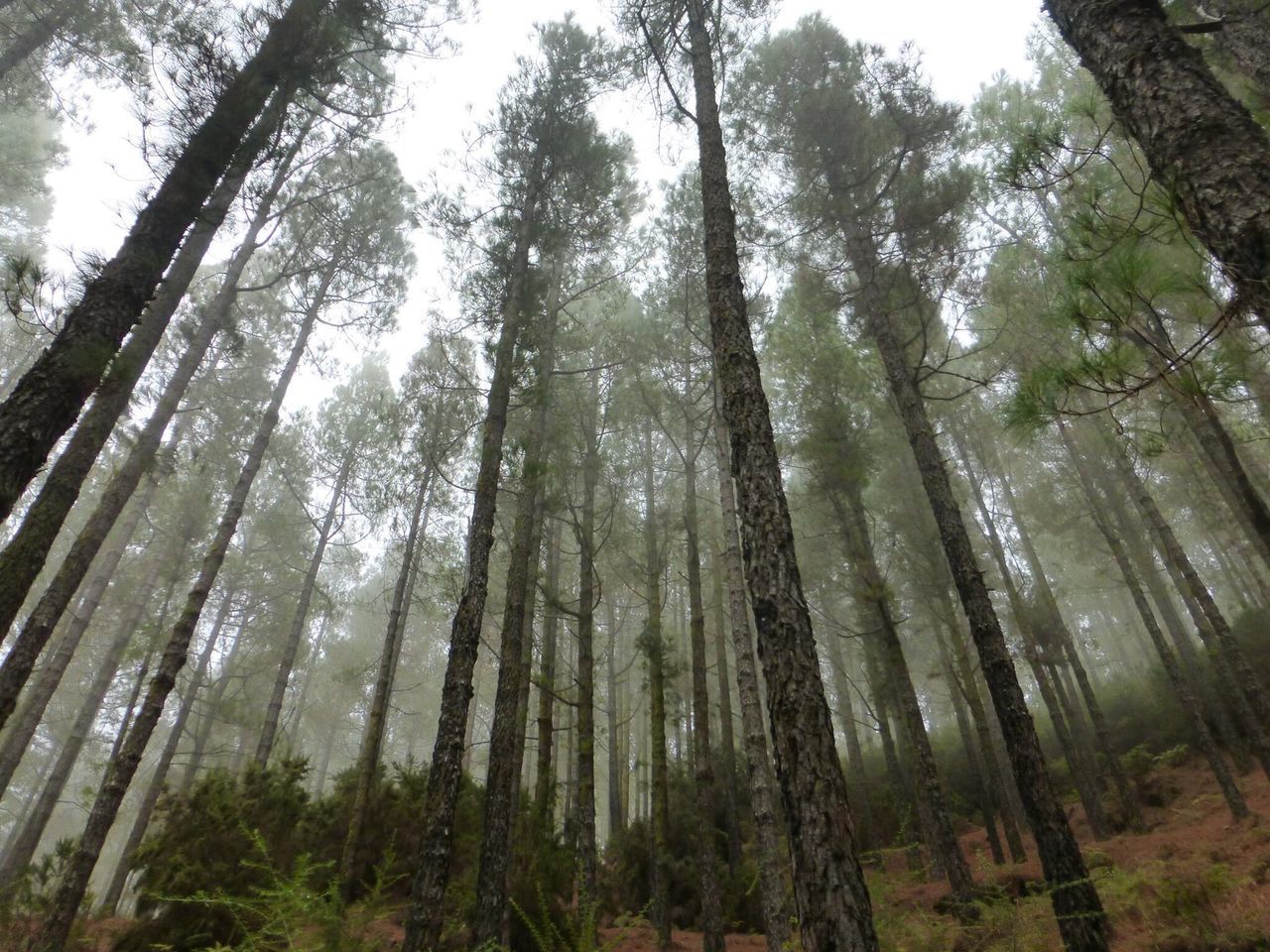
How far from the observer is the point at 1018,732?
5223mm

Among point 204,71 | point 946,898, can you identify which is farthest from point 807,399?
point 204,71

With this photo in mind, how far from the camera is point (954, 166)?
8.73 m

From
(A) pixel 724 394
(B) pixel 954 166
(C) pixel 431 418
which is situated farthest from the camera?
(C) pixel 431 418

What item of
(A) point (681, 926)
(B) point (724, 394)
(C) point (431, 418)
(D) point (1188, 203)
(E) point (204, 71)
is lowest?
(A) point (681, 926)

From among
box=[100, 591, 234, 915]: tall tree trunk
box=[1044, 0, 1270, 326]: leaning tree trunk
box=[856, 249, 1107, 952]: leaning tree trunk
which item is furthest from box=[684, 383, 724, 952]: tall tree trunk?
box=[100, 591, 234, 915]: tall tree trunk

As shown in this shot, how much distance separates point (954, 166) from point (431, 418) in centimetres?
1011

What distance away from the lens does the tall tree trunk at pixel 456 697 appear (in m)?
5.21

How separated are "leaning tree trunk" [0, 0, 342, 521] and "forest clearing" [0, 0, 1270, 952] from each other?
3cm

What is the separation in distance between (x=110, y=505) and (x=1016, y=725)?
10.8 metres

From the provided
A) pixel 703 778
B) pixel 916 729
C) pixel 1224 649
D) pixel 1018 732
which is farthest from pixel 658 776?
pixel 1224 649

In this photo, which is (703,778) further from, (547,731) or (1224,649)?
(1224,649)

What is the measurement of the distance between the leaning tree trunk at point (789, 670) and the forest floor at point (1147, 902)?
231 centimetres

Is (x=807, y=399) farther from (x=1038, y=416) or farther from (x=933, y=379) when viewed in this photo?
(x=1038, y=416)

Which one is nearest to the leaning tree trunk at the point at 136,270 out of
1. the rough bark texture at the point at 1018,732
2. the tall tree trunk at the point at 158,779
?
the rough bark texture at the point at 1018,732
